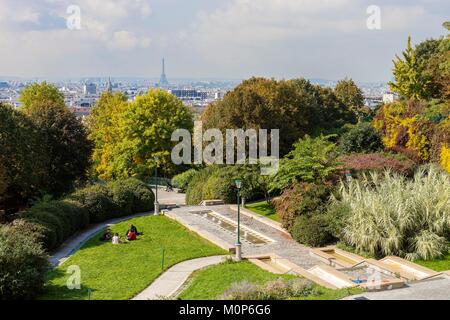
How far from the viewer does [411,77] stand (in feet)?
121

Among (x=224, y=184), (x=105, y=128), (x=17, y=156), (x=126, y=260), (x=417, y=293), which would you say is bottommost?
(x=126, y=260)

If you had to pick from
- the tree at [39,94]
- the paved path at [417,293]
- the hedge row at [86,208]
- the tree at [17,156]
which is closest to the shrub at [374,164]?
the paved path at [417,293]

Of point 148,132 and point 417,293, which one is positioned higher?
point 148,132

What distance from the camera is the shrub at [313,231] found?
68.0 feet

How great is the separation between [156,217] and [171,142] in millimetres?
15356

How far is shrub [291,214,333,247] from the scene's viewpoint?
2072 cm

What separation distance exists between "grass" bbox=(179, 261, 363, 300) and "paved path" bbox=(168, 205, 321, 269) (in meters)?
2.07

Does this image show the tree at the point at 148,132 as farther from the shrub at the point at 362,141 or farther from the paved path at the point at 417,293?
the paved path at the point at 417,293

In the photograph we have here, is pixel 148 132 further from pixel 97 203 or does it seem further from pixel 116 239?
pixel 116 239

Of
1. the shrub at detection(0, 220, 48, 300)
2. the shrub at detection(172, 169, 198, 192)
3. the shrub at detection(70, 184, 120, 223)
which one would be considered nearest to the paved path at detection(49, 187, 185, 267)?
the shrub at detection(70, 184, 120, 223)

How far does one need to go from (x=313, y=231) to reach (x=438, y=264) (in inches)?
198

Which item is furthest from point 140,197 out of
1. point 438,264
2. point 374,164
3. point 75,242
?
point 438,264

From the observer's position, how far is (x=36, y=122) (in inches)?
1340

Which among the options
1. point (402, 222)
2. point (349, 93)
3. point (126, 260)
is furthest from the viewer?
point (349, 93)
